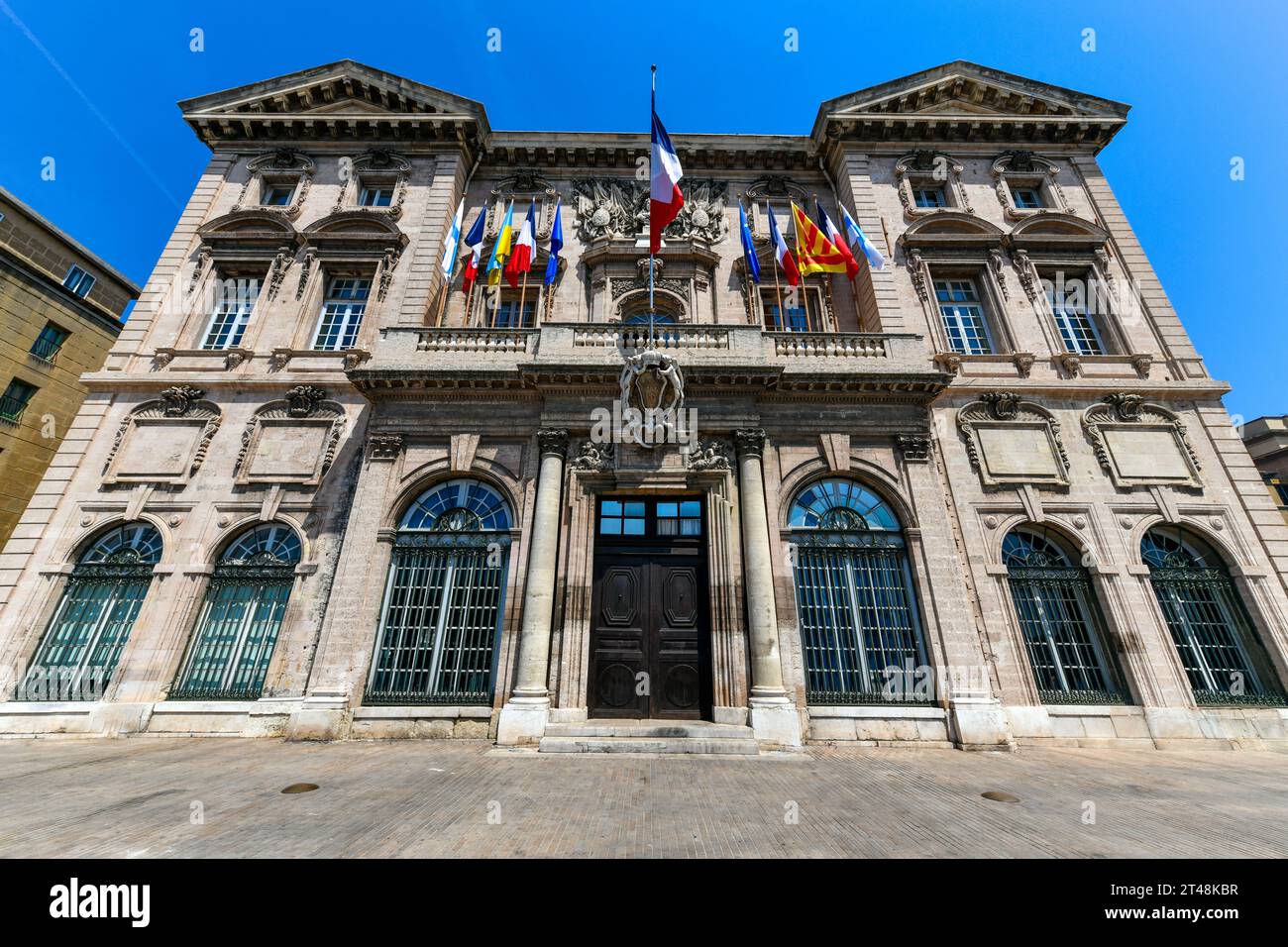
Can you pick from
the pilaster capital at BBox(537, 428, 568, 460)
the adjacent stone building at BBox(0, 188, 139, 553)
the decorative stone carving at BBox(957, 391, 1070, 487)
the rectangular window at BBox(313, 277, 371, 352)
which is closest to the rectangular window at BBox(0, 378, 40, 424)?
the adjacent stone building at BBox(0, 188, 139, 553)

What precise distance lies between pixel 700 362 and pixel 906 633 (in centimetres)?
729

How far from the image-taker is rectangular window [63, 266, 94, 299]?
64.9ft

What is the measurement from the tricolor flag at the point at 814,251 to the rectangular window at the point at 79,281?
2710 cm

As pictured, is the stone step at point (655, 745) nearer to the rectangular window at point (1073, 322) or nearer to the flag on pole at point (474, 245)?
the flag on pole at point (474, 245)

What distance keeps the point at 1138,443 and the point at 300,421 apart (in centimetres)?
2122

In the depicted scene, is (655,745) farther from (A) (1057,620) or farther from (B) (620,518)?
(A) (1057,620)

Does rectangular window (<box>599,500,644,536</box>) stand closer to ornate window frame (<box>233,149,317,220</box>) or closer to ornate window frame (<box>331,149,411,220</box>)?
ornate window frame (<box>331,149,411,220</box>)

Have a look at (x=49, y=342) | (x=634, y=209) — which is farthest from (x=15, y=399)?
(x=634, y=209)

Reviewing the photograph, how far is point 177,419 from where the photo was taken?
12.8 m

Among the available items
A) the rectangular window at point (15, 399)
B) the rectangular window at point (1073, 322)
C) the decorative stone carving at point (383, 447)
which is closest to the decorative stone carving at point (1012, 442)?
the rectangular window at point (1073, 322)

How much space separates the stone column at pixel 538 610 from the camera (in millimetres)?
8969

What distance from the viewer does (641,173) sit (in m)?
17.2
